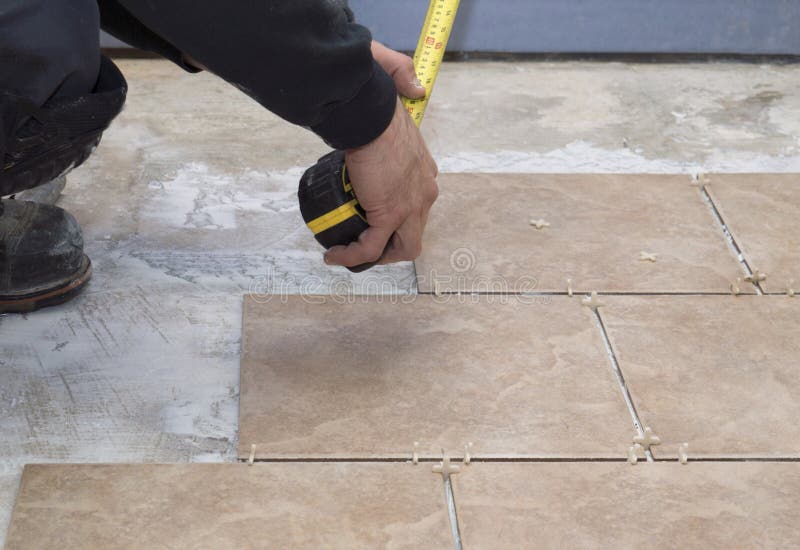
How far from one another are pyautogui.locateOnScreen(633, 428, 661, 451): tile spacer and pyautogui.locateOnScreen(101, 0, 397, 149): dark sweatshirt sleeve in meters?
0.76

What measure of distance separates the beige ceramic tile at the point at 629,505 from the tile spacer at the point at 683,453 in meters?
0.01

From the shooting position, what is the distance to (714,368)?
6.53 feet

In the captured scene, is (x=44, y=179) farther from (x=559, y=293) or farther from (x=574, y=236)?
(x=574, y=236)

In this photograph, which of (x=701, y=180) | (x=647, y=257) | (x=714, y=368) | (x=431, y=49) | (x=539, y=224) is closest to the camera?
(x=714, y=368)

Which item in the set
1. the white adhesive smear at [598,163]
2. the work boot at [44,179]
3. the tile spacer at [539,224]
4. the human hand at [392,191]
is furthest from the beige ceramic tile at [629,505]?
the white adhesive smear at [598,163]

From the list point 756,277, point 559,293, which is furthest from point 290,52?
point 756,277

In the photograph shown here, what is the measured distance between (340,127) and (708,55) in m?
2.26

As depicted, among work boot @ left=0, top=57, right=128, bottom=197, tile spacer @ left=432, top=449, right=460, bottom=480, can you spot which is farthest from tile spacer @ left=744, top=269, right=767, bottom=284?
work boot @ left=0, top=57, right=128, bottom=197

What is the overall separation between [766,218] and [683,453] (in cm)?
96

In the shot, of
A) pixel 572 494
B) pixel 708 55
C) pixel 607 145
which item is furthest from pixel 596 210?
pixel 708 55

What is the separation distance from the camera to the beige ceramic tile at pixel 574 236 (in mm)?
2246

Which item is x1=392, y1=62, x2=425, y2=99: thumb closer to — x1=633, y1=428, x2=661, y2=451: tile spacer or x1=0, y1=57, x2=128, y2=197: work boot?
x1=0, y1=57, x2=128, y2=197: work boot

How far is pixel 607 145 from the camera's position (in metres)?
2.86

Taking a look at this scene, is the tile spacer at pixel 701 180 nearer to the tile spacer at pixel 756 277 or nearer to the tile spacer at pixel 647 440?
the tile spacer at pixel 756 277
